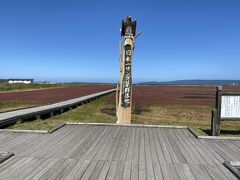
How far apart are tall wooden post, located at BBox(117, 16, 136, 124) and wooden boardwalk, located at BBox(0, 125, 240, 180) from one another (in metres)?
2.40

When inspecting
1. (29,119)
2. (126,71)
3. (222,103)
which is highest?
(126,71)

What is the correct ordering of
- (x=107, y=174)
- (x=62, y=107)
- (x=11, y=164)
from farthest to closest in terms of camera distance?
(x=62, y=107)
(x=11, y=164)
(x=107, y=174)

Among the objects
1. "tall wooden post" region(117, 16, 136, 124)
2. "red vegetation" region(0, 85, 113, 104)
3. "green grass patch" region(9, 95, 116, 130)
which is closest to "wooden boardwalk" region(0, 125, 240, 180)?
"tall wooden post" region(117, 16, 136, 124)

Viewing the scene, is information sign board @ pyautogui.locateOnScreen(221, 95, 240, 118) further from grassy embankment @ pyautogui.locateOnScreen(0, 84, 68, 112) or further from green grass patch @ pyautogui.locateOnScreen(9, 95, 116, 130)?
grassy embankment @ pyautogui.locateOnScreen(0, 84, 68, 112)

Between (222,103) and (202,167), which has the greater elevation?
(222,103)

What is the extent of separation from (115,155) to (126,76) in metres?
5.46

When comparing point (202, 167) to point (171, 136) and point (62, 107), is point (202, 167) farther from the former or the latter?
point (62, 107)

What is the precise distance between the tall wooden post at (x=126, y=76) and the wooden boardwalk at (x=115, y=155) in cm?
240

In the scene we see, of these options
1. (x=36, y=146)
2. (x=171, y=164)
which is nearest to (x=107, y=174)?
(x=171, y=164)

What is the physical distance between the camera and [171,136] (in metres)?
8.07

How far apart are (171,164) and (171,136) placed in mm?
2679

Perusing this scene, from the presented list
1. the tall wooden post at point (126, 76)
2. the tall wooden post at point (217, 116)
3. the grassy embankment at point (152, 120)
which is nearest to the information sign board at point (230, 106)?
the tall wooden post at point (217, 116)

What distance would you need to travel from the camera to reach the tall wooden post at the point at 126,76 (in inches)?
436

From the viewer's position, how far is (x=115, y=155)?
597cm
